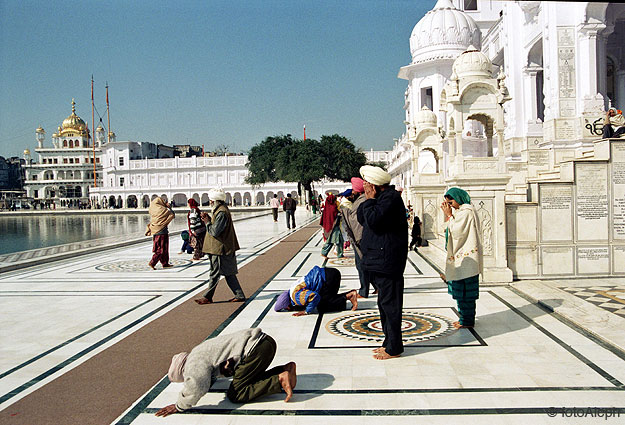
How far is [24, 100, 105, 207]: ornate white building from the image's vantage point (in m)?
86.1

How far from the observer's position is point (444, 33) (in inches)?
1072

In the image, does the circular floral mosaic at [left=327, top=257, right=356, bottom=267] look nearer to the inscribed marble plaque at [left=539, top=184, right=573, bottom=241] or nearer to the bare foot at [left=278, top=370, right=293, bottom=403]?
the inscribed marble plaque at [left=539, top=184, right=573, bottom=241]

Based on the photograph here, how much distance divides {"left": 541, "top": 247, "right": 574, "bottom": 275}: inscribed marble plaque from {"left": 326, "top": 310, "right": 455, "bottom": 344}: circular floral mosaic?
8.81 ft

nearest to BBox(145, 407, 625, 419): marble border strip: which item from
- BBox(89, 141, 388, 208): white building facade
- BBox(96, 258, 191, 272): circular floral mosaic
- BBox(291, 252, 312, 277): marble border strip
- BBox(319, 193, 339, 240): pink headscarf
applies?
BBox(291, 252, 312, 277): marble border strip

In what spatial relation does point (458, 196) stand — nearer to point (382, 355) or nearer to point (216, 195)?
point (382, 355)

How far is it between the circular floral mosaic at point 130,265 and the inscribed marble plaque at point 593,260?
710 centimetres

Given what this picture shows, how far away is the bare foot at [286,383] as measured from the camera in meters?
3.49

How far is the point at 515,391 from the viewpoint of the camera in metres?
3.56

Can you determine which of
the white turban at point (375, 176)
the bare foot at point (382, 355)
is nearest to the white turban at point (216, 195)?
the white turban at point (375, 176)

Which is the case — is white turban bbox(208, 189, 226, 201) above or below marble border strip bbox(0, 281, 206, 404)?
above

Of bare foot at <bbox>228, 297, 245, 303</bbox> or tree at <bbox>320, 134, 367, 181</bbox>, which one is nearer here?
bare foot at <bbox>228, 297, 245, 303</bbox>

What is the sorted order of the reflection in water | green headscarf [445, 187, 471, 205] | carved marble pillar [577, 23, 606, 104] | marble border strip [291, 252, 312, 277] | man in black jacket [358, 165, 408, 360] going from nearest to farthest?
1. man in black jacket [358, 165, 408, 360]
2. green headscarf [445, 187, 471, 205]
3. marble border strip [291, 252, 312, 277]
4. carved marble pillar [577, 23, 606, 104]
5. the reflection in water

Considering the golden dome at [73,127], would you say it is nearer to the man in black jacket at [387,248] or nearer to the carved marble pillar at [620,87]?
the carved marble pillar at [620,87]

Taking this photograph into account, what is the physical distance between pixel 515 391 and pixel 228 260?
3891 millimetres
